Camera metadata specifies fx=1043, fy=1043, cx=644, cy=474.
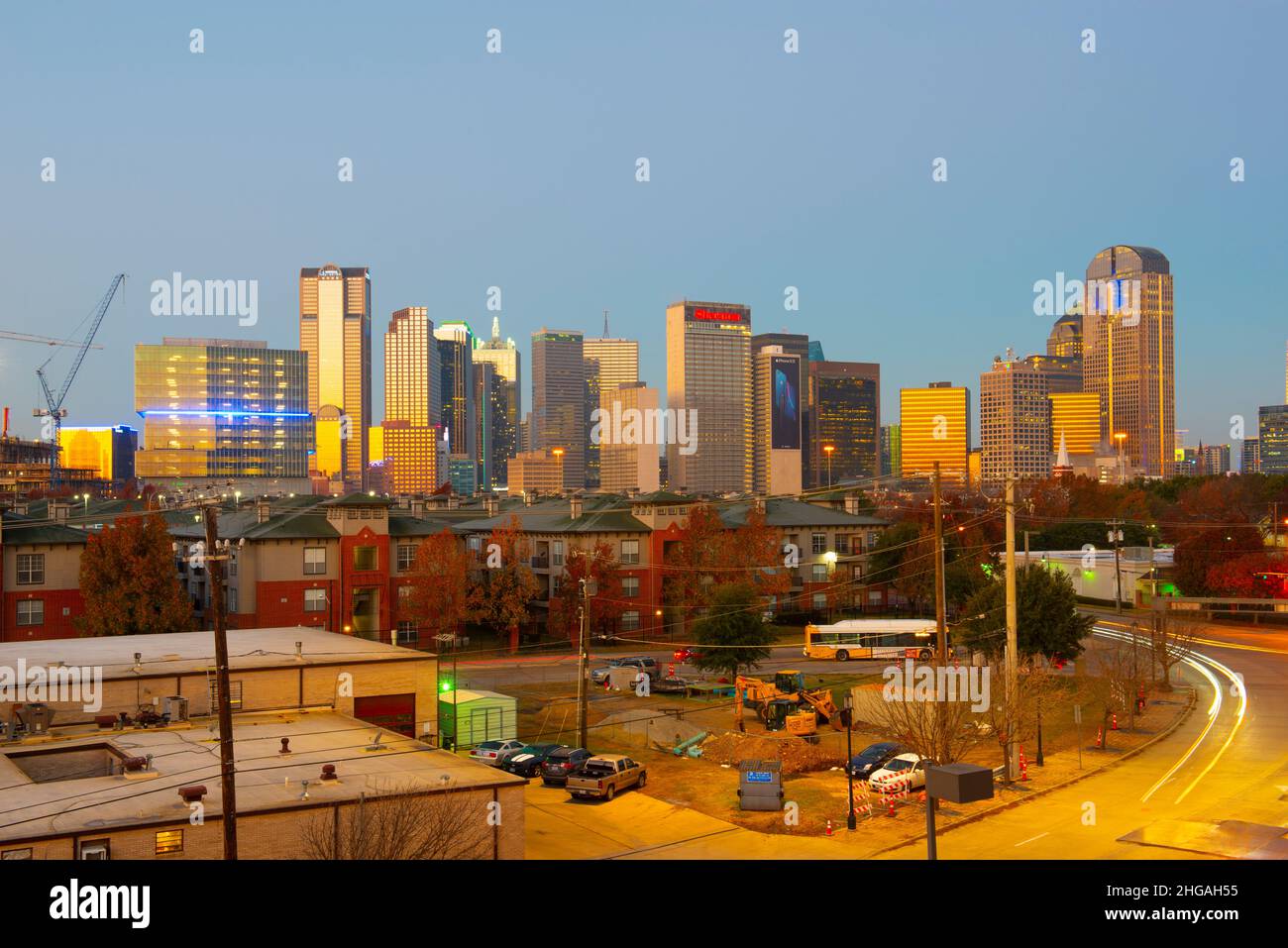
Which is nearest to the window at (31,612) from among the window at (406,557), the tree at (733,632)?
the window at (406,557)

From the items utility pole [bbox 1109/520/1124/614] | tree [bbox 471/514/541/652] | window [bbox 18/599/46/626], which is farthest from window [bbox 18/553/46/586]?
utility pole [bbox 1109/520/1124/614]

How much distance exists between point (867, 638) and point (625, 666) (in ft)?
56.2

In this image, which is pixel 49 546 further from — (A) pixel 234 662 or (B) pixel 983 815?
(B) pixel 983 815

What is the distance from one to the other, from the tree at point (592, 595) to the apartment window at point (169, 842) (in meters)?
43.5

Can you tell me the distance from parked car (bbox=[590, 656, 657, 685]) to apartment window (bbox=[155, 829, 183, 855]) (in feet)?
111

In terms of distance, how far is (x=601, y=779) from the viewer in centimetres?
3025

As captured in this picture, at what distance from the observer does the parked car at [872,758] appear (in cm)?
3281

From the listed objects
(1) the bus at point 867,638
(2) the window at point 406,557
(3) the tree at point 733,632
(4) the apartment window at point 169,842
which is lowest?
(1) the bus at point 867,638

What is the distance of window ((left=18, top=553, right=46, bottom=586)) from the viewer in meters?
52.3

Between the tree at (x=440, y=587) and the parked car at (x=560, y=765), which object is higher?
the tree at (x=440, y=587)

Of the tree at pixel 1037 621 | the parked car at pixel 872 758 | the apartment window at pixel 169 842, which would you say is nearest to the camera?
the apartment window at pixel 169 842

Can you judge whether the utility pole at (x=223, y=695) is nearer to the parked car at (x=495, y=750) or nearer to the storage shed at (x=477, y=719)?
the parked car at (x=495, y=750)

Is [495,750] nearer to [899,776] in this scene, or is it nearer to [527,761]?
[527,761]

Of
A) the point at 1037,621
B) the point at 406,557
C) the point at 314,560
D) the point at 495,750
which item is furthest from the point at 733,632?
the point at 314,560
